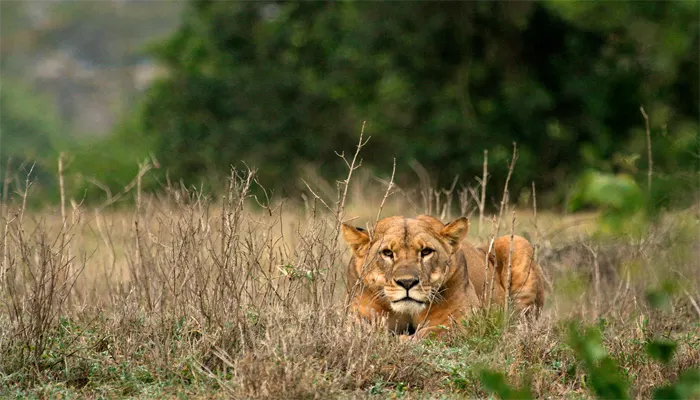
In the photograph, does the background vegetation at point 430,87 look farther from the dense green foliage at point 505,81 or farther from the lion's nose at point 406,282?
the lion's nose at point 406,282

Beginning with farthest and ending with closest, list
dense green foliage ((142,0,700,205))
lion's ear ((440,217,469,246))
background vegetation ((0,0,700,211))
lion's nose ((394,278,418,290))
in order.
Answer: background vegetation ((0,0,700,211)), dense green foliage ((142,0,700,205)), lion's ear ((440,217,469,246)), lion's nose ((394,278,418,290))

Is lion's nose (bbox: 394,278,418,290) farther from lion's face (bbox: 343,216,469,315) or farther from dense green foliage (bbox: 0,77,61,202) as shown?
dense green foliage (bbox: 0,77,61,202)

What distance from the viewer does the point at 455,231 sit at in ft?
22.3

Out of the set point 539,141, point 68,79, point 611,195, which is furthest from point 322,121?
point 68,79

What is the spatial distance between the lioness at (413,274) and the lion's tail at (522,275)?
54cm

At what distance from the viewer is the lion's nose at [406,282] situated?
253 inches

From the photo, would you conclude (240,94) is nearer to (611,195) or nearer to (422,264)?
(422,264)

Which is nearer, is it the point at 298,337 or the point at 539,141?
the point at 298,337

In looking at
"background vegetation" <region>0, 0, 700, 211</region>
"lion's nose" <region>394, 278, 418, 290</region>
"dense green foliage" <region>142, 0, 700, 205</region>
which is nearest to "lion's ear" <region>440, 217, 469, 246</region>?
"lion's nose" <region>394, 278, 418, 290</region>

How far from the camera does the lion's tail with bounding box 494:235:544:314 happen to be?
24.6 ft

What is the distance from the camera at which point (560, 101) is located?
992 inches

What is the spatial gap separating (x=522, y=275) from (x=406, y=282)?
Answer: 1.42 meters

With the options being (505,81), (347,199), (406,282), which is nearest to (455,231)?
(406,282)

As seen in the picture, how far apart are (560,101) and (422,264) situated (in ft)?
63.4
